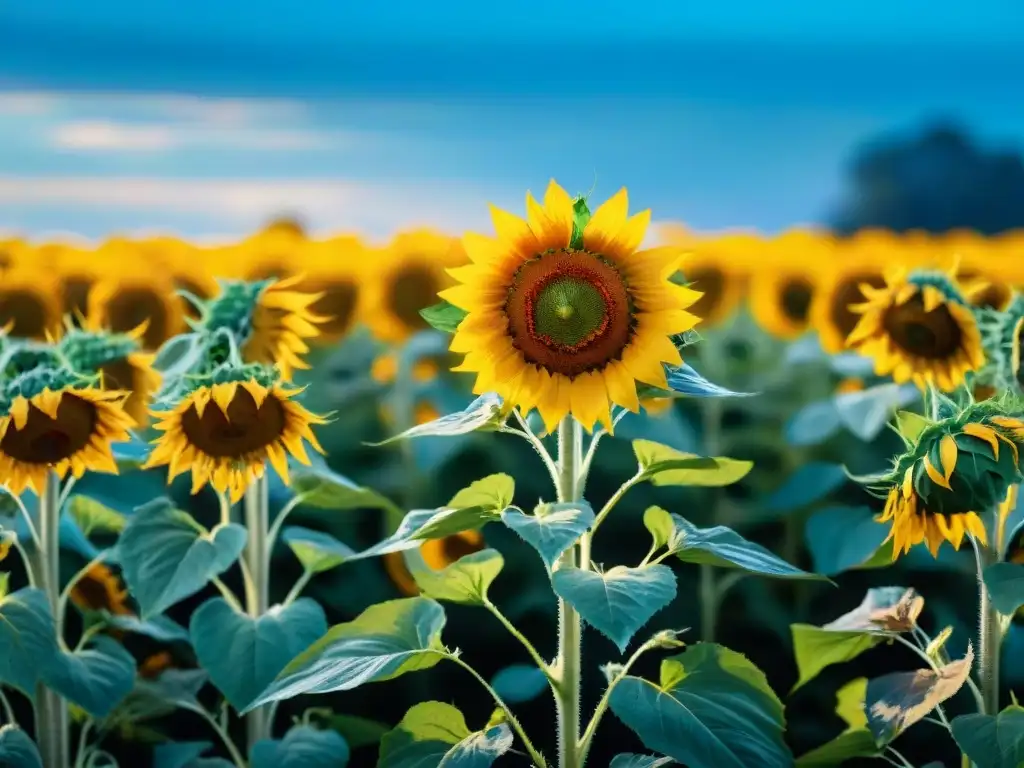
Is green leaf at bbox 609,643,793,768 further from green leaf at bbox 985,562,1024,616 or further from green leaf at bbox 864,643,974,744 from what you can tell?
green leaf at bbox 985,562,1024,616

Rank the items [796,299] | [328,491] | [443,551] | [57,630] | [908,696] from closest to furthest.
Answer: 1. [908,696]
2. [57,630]
3. [328,491]
4. [443,551]
5. [796,299]

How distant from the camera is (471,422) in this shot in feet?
5.23

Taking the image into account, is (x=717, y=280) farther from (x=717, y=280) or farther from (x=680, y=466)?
(x=680, y=466)

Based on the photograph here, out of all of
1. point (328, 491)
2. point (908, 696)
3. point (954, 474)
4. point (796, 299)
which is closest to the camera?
point (954, 474)

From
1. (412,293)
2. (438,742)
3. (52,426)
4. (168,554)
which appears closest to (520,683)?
(438,742)

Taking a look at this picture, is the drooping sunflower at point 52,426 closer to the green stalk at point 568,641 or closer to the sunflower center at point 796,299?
the green stalk at point 568,641

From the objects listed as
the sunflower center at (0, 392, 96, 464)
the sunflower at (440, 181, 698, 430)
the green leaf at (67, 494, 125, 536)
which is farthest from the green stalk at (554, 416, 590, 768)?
the green leaf at (67, 494, 125, 536)

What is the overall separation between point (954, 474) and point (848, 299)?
1774 mm

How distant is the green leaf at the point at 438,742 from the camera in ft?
5.17

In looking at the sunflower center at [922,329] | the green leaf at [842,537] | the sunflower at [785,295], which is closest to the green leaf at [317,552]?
the green leaf at [842,537]

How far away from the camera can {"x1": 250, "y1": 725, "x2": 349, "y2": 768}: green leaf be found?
185 centimetres

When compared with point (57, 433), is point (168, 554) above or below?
below

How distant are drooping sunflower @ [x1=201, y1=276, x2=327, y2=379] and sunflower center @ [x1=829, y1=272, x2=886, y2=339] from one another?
152 centimetres

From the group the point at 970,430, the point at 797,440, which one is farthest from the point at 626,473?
the point at 970,430
